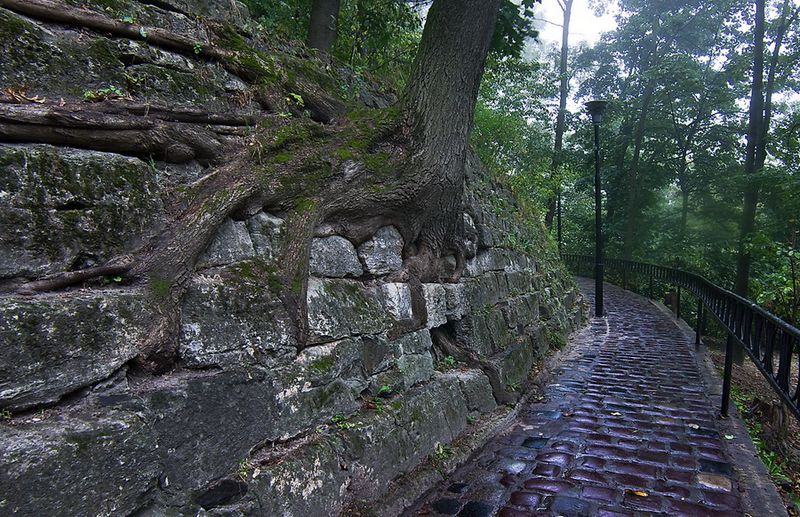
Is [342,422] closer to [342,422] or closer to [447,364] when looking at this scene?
[342,422]

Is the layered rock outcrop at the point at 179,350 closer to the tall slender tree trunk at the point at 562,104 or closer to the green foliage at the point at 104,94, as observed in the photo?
the green foliage at the point at 104,94

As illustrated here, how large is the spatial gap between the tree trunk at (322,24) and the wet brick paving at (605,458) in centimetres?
477

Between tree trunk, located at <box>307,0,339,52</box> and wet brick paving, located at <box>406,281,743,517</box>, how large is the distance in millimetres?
4773

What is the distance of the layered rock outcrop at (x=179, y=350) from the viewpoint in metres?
1.83

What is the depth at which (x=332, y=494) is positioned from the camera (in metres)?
2.69

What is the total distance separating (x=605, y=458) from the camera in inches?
152

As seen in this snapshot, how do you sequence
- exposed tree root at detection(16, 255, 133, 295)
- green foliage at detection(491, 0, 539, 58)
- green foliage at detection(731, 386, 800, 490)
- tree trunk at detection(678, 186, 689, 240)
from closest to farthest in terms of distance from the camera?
exposed tree root at detection(16, 255, 133, 295), green foliage at detection(731, 386, 800, 490), green foliage at detection(491, 0, 539, 58), tree trunk at detection(678, 186, 689, 240)

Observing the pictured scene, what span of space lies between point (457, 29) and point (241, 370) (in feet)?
10.5

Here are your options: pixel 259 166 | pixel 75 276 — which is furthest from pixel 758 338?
pixel 75 276

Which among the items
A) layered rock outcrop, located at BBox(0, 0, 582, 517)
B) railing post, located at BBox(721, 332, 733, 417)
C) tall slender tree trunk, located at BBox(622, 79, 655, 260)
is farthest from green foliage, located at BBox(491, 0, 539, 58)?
tall slender tree trunk, located at BBox(622, 79, 655, 260)

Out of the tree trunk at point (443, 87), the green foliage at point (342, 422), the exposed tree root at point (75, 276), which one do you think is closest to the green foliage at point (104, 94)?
the exposed tree root at point (75, 276)

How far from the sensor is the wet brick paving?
315 cm

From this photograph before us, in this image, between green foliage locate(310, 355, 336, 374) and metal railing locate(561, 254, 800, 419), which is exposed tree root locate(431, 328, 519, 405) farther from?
metal railing locate(561, 254, 800, 419)

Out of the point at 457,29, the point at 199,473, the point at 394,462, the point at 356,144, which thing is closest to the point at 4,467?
the point at 199,473
